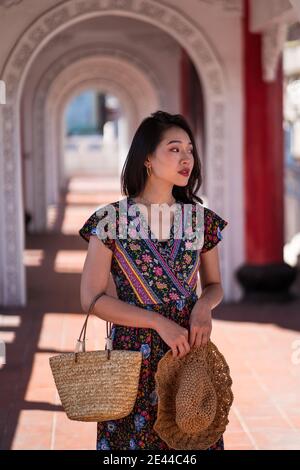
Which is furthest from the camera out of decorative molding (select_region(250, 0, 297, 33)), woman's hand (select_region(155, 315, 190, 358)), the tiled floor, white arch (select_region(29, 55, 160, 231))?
white arch (select_region(29, 55, 160, 231))

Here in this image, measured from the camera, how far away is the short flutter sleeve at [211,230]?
2742 millimetres

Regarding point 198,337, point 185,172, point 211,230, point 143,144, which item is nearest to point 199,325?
point 198,337

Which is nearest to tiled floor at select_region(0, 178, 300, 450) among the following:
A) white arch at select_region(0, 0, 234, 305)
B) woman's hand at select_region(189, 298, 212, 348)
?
white arch at select_region(0, 0, 234, 305)

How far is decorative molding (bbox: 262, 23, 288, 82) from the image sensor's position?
8508mm

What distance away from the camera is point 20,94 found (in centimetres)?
852

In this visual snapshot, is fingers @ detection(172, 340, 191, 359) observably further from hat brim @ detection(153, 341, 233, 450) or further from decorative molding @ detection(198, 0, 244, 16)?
decorative molding @ detection(198, 0, 244, 16)

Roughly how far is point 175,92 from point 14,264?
6459 mm

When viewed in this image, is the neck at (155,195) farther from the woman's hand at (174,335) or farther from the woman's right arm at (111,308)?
the woman's hand at (174,335)

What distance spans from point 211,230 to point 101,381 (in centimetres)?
64

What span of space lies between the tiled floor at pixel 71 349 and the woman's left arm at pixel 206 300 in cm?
205

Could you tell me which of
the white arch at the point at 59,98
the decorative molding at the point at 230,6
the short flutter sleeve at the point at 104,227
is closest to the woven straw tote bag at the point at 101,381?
the short flutter sleeve at the point at 104,227

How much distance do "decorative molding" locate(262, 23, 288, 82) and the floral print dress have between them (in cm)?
624

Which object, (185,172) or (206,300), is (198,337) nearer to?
(206,300)

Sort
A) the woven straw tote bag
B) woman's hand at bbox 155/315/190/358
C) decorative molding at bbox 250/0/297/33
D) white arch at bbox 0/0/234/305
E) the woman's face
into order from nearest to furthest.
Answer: the woven straw tote bag → woman's hand at bbox 155/315/190/358 → the woman's face → decorative molding at bbox 250/0/297/33 → white arch at bbox 0/0/234/305
